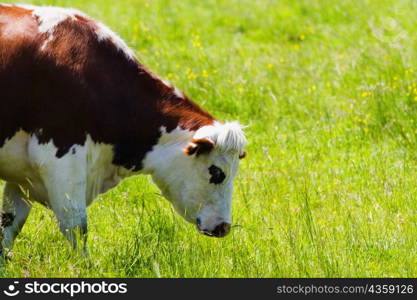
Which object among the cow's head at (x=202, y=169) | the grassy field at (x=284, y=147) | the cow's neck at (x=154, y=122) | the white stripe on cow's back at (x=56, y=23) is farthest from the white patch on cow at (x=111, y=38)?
the grassy field at (x=284, y=147)

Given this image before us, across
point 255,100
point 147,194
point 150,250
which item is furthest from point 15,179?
point 255,100

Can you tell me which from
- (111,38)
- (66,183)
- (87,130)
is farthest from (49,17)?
(66,183)

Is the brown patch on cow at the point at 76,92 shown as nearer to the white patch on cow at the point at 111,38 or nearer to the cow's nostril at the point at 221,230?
the white patch on cow at the point at 111,38

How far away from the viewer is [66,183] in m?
6.98

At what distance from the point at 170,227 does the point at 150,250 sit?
36 centimetres

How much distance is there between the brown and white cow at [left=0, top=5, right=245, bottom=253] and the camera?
22.7 ft

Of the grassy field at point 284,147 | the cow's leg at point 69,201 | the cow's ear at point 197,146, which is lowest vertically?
the grassy field at point 284,147

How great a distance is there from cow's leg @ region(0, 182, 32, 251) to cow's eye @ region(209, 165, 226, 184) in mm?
1259

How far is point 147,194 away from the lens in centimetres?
863

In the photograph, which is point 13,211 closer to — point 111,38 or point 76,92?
point 76,92

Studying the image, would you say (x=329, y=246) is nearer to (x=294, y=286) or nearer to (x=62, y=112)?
(x=294, y=286)

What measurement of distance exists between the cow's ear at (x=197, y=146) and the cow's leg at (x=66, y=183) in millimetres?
722

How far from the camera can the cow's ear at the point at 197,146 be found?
7309 millimetres

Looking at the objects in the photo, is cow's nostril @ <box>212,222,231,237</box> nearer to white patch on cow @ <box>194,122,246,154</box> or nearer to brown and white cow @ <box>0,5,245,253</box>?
brown and white cow @ <box>0,5,245,253</box>
